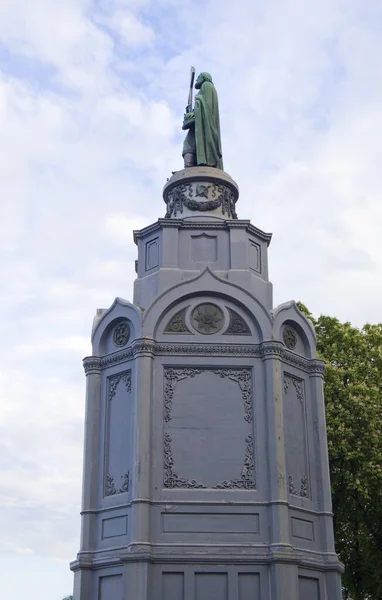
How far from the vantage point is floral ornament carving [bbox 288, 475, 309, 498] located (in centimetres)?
1586

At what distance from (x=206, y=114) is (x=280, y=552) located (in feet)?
36.9

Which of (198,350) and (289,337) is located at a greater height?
(289,337)

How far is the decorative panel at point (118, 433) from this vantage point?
15.8 meters

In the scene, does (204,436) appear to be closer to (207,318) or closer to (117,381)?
(117,381)

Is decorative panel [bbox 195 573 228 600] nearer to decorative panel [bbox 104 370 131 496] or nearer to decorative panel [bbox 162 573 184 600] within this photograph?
decorative panel [bbox 162 573 184 600]

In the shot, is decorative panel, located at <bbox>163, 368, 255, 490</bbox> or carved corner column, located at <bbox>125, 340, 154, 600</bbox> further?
decorative panel, located at <bbox>163, 368, 255, 490</bbox>

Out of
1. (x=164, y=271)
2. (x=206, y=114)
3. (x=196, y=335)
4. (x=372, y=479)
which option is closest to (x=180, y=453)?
(x=196, y=335)

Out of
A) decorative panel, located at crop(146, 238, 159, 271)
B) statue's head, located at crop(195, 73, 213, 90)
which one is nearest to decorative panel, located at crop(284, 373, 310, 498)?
decorative panel, located at crop(146, 238, 159, 271)

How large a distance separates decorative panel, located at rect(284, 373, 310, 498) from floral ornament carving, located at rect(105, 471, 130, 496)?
3390mm

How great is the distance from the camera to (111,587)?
14898 millimetres

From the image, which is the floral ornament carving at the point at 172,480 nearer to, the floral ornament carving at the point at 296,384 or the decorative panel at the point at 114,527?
the decorative panel at the point at 114,527

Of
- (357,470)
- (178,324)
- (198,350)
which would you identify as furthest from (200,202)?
(357,470)

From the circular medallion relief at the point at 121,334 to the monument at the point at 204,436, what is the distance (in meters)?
0.03

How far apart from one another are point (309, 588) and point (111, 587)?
13.2ft
